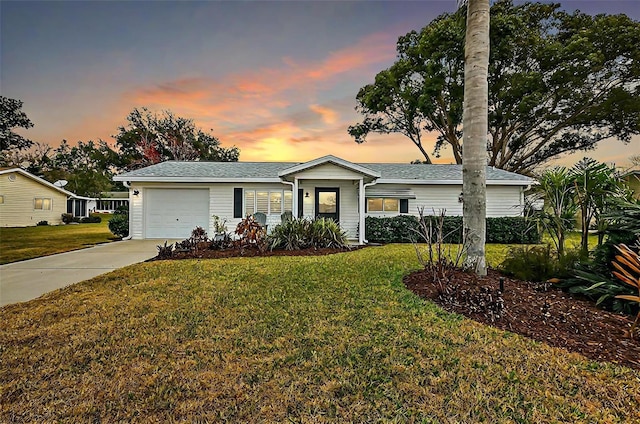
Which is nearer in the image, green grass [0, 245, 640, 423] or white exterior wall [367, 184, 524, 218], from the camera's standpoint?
green grass [0, 245, 640, 423]

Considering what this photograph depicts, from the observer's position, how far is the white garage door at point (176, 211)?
14.2m

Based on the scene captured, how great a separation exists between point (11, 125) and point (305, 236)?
38.3 meters

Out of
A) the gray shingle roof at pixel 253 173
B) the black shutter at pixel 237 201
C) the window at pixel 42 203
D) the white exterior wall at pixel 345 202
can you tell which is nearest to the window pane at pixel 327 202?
the white exterior wall at pixel 345 202

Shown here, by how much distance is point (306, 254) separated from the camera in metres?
9.34

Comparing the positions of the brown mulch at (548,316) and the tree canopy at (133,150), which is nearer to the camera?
the brown mulch at (548,316)

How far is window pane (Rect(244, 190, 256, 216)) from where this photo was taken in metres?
14.1

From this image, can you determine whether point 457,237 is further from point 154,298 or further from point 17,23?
point 17,23

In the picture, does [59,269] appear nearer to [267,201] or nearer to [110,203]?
[267,201]

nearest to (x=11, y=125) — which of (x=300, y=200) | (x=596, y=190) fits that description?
(x=300, y=200)

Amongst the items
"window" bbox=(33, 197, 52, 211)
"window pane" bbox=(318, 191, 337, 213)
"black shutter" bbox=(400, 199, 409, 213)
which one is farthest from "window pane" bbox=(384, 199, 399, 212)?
"window" bbox=(33, 197, 52, 211)

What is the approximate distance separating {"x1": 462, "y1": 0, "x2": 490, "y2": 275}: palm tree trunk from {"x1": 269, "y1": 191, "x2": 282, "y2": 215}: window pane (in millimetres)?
9639

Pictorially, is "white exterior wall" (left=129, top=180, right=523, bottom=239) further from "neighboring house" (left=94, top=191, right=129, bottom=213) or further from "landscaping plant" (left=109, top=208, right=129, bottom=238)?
"neighboring house" (left=94, top=191, right=129, bottom=213)

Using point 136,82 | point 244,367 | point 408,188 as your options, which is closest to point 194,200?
point 136,82

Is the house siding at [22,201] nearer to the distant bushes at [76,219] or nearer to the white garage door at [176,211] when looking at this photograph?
the distant bushes at [76,219]
